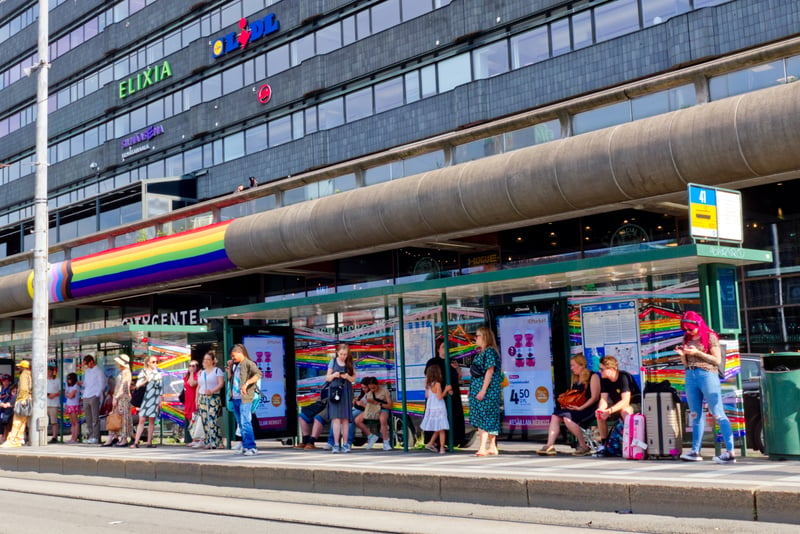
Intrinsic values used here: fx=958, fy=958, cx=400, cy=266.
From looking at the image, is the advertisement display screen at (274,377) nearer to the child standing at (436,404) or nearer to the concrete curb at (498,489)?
the concrete curb at (498,489)

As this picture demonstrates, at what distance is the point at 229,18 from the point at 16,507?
26.8 meters

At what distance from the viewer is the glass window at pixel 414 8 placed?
93.5ft

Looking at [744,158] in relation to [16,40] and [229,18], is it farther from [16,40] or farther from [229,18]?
[16,40]

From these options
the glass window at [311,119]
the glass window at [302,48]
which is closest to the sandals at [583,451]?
the glass window at [311,119]

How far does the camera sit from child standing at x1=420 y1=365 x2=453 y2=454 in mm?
14391

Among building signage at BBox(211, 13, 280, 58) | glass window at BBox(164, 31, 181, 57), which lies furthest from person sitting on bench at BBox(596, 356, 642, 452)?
glass window at BBox(164, 31, 181, 57)

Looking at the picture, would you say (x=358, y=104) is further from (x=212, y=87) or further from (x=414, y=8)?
(x=212, y=87)

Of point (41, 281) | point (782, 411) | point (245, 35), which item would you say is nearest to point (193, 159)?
point (245, 35)

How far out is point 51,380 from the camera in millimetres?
23688

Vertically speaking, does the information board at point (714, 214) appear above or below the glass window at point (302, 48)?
below

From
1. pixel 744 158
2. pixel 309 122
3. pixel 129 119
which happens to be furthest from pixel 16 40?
pixel 744 158

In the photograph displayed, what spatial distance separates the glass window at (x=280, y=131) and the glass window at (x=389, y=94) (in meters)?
4.46

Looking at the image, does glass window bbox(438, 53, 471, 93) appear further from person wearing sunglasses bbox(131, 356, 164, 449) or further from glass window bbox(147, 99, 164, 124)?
glass window bbox(147, 99, 164, 124)

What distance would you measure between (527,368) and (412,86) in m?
16.1
